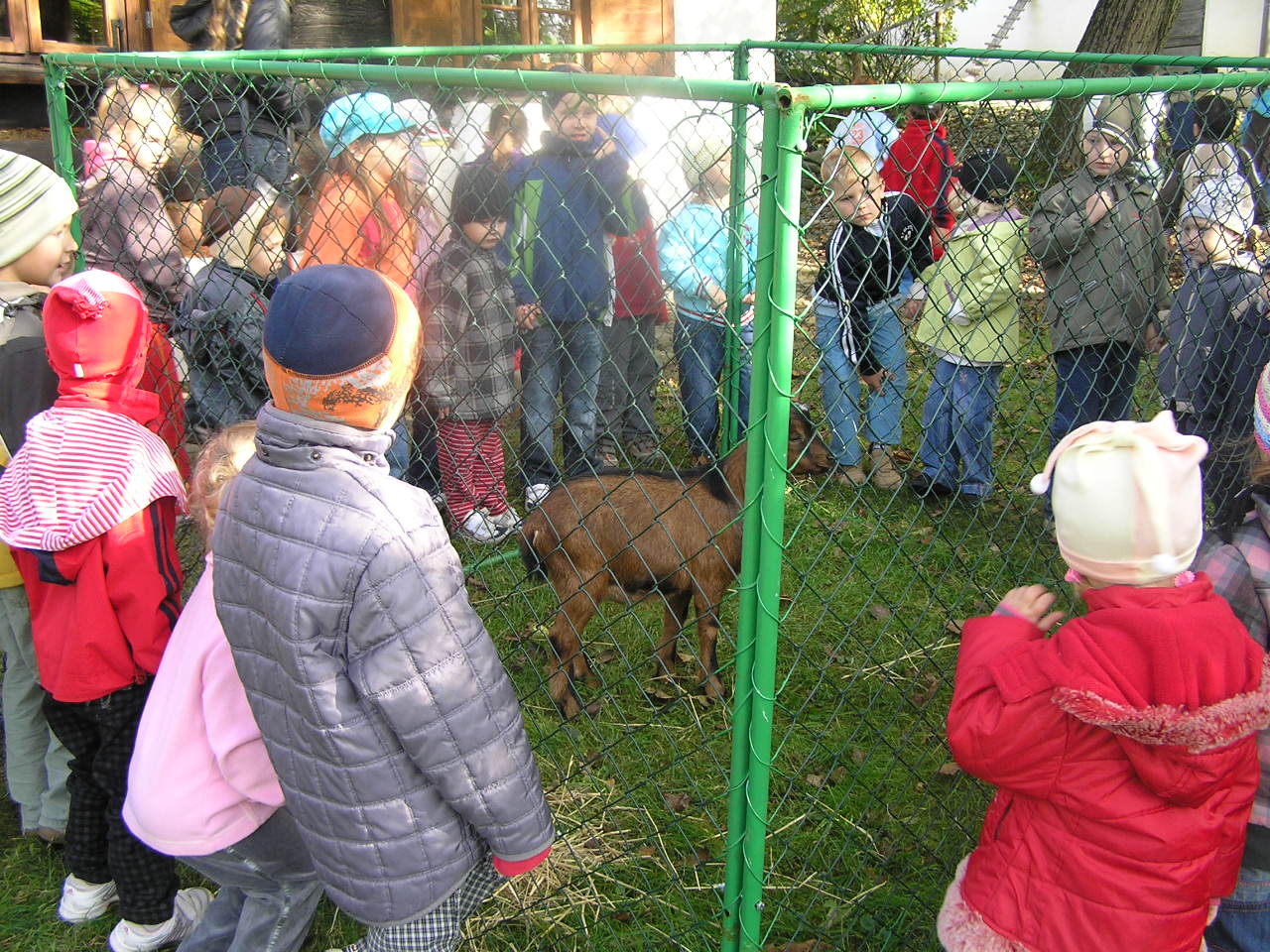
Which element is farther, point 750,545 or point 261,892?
point 261,892

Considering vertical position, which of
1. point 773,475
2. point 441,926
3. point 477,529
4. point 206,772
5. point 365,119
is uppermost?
point 365,119

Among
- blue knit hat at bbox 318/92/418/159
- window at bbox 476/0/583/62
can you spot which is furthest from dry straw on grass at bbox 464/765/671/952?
window at bbox 476/0/583/62

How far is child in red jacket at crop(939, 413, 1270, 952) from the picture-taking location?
1.66 m

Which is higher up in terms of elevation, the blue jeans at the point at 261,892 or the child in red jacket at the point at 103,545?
the child in red jacket at the point at 103,545

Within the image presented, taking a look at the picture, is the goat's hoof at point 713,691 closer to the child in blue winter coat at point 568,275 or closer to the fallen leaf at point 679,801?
the fallen leaf at point 679,801

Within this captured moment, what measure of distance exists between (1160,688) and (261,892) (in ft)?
5.89

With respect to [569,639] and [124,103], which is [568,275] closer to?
[569,639]

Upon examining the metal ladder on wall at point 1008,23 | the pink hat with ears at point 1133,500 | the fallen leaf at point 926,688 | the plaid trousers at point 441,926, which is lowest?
the fallen leaf at point 926,688

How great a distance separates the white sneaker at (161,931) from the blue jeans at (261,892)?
174 mm

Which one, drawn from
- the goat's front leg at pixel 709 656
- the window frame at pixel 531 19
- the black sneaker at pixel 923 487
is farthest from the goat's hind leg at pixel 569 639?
the window frame at pixel 531 19

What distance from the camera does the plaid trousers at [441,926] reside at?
6.72ft

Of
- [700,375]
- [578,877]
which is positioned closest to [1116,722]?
[578,877]

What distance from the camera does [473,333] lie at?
143 inches

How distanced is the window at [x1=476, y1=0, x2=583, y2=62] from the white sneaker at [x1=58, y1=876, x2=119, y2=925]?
20.7ft
